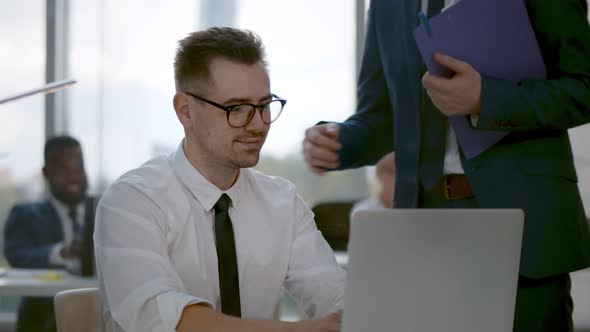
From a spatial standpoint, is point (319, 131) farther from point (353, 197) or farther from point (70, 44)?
point (70, 44)

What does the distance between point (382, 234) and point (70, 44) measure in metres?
4.25

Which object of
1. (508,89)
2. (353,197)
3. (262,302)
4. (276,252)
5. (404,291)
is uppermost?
(508,89)

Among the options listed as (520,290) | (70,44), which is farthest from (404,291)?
(70,44)

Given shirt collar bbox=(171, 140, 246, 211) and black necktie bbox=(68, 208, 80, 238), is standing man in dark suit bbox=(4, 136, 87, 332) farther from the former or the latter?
shirt collar bbox=(171, 140, 246, 211)

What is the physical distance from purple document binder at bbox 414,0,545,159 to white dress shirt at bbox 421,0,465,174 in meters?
0.10

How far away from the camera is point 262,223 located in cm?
167

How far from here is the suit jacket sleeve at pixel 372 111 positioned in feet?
5.43

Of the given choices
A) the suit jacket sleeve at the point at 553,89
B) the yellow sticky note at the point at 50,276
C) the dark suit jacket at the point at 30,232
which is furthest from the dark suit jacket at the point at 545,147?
Result: the dark suit jacket at the point at 30,232

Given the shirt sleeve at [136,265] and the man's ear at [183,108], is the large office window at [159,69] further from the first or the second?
the shirt sleeve at [136,265]

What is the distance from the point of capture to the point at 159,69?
4.74 metres

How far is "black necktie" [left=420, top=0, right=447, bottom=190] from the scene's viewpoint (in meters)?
1.52

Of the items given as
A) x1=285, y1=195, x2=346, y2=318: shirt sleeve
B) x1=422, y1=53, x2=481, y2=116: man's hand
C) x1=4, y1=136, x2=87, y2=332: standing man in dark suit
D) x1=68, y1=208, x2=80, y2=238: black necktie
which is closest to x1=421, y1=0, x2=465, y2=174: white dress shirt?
x1=422, y1=53, x2=481, y2=116: man's hand

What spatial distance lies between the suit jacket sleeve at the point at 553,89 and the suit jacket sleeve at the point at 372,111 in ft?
1.14

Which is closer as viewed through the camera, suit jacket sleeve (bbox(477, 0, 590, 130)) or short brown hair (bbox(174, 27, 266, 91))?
suit jacket sleeve (bbox(477, 0, 590, 130))
